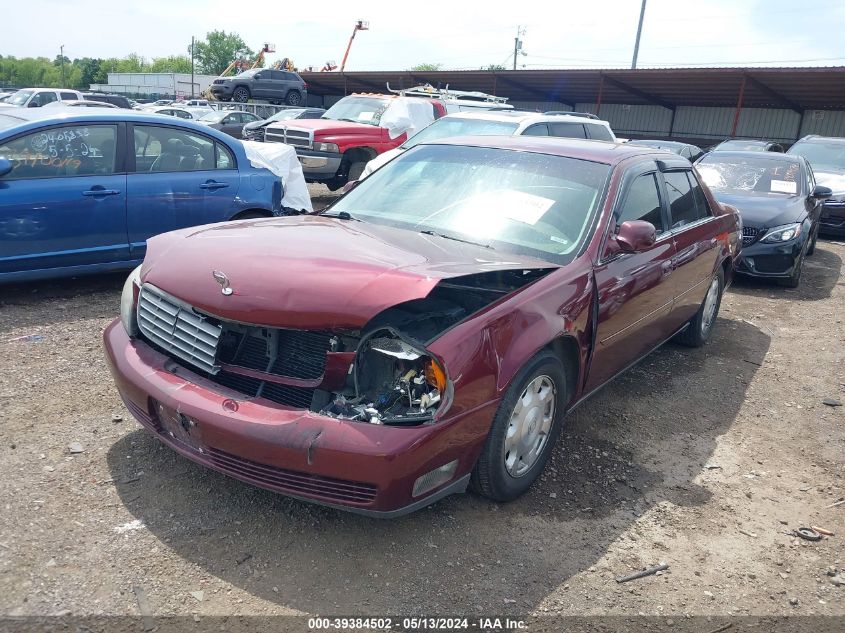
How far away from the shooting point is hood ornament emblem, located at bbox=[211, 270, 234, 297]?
2848mm

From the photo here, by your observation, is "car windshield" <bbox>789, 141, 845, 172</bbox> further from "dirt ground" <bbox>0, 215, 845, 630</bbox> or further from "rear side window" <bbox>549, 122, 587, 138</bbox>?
"dirt ground" <bbox>0, 215, 845, 630</bbox>

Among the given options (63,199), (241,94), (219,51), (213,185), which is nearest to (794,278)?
(213,185)

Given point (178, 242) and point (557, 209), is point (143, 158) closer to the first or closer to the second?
point (178, 242)

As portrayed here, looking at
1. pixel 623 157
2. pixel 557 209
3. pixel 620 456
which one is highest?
pixel 623 157

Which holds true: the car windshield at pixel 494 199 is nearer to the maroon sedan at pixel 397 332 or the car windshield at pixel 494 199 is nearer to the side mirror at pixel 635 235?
the maroon sedan at pixel 397 332

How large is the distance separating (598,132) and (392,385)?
32.0 ft

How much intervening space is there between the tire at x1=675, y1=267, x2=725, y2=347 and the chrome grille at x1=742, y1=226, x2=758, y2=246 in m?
2.26

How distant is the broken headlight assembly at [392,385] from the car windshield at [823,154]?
1249cm

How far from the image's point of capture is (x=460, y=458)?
283 cm

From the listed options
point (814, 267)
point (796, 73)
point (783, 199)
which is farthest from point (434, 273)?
point (796, 73)

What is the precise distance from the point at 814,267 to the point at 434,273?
9094mm

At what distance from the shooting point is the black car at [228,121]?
71.9 feet

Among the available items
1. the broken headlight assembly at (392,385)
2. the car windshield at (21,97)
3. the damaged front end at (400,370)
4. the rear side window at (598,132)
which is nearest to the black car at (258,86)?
the car windshield at (21,97)

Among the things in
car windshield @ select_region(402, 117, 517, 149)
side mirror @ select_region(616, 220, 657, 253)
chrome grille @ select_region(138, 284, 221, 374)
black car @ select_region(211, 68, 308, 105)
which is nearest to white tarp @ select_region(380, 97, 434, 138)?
car windshield @ select_region(402, 117, 517, 149)
